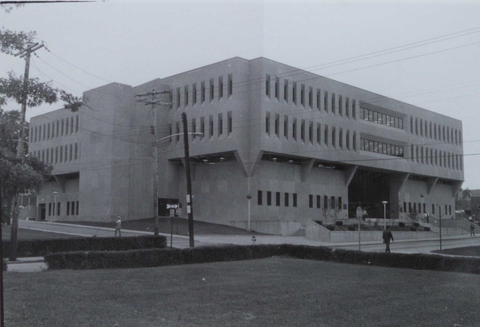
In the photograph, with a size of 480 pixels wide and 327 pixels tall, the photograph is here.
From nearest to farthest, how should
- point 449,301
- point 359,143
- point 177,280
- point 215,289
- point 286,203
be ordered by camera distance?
point 449,301
point 215,289
point 177,280
point 286,203
point 359,143

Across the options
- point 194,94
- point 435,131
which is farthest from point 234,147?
point 435,131

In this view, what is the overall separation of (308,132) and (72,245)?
3502 cm

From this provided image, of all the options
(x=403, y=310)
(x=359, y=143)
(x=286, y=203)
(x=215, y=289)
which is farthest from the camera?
(x=359, y=143)

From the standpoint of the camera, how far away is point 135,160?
59.2 meters

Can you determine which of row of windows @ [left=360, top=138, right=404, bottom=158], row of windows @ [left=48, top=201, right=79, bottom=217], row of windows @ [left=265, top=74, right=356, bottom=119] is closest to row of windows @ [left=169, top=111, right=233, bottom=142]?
row of windows @ [left=265, top=74, right=356, bottom=119]

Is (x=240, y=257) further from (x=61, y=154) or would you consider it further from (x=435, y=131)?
(x=435, y=131)

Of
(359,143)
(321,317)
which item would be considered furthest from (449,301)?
(359,143)

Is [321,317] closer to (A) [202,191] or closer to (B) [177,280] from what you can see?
(B) [177,280]

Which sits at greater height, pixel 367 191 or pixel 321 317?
pixel 367 191

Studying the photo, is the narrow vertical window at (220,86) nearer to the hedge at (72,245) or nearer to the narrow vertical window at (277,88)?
the narrow vertical window at (277,88)

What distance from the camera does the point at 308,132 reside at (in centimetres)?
5809

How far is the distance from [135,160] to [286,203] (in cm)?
1778

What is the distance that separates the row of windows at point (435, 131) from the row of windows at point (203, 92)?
96.4 ft

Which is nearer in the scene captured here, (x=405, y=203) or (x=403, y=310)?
(x=403, y=310)
